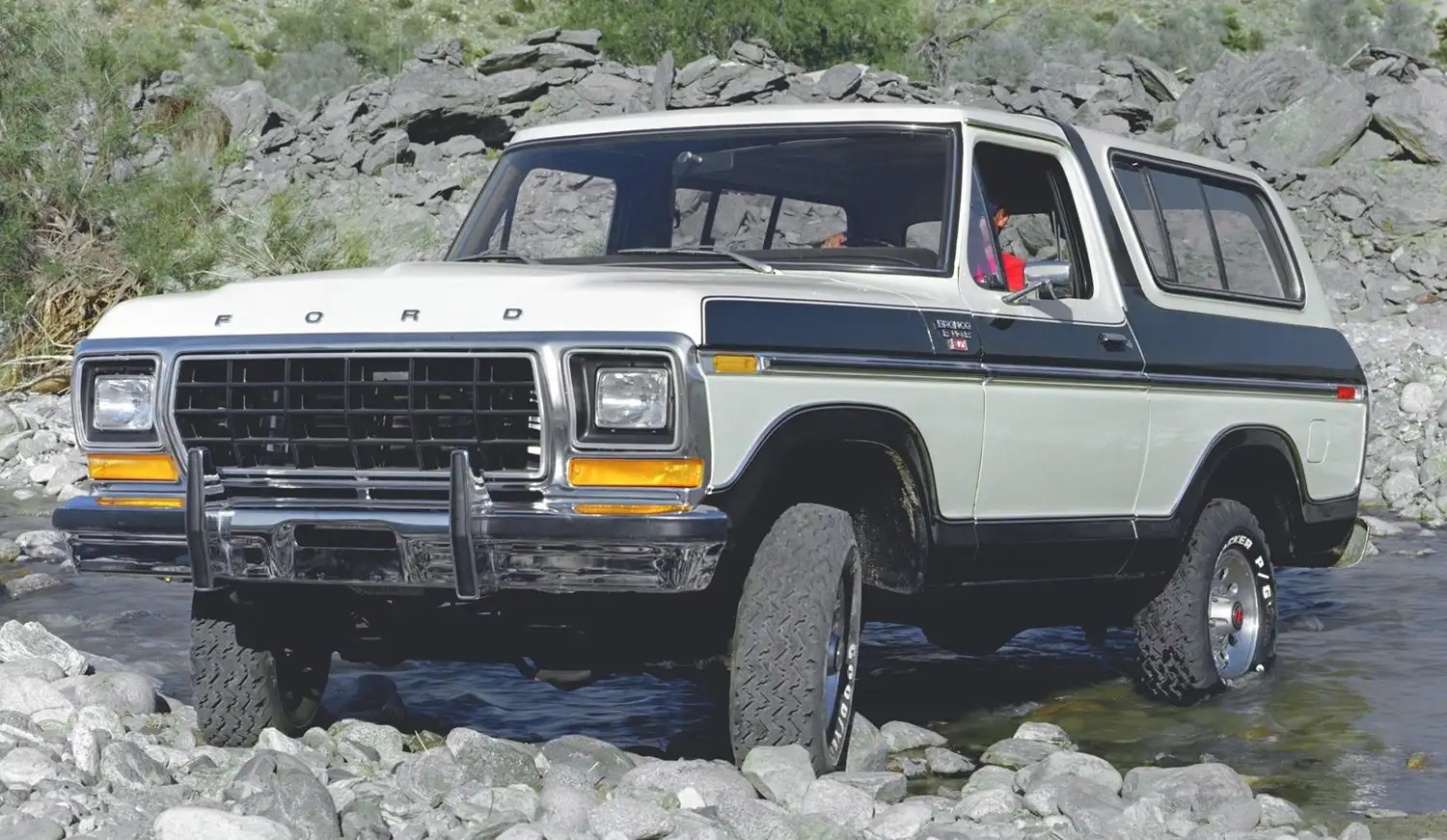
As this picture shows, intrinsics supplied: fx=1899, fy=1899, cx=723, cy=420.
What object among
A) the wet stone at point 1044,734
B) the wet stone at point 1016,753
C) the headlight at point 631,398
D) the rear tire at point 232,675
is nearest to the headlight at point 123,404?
the rear tire at point 232,675

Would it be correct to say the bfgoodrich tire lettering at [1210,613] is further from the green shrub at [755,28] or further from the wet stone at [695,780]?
the green shrub at [755,28]

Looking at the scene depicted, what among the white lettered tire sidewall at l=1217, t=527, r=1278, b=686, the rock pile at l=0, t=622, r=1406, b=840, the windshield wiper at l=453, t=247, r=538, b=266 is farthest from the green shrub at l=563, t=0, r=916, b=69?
the rock pile at l=0, t=622, r=1406, b=840

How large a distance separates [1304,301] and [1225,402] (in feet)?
3.61

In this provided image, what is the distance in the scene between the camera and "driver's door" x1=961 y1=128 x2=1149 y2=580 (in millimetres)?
5879

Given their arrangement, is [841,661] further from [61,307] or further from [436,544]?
[61,307]

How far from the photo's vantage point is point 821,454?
530 cm

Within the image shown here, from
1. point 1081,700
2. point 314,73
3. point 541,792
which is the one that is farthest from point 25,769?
point 314,73

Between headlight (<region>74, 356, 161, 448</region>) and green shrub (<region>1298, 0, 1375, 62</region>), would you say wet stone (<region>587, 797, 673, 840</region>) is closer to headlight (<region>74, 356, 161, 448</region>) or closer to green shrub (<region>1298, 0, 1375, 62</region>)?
headlight (<region>74, 356, 161, 448</region>)

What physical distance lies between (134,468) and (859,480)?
207 centimetres

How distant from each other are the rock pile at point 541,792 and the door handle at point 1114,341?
1397 mm

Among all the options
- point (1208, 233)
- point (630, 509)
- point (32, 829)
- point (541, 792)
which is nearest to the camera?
point (32, 829)

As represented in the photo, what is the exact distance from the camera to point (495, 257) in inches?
247

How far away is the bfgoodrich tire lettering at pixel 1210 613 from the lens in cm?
703

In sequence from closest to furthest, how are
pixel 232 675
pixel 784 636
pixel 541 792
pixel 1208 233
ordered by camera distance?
1. pixel 784 636
2. pixel 541 792
3. pixel 232 675
4. pixel 1208 233
